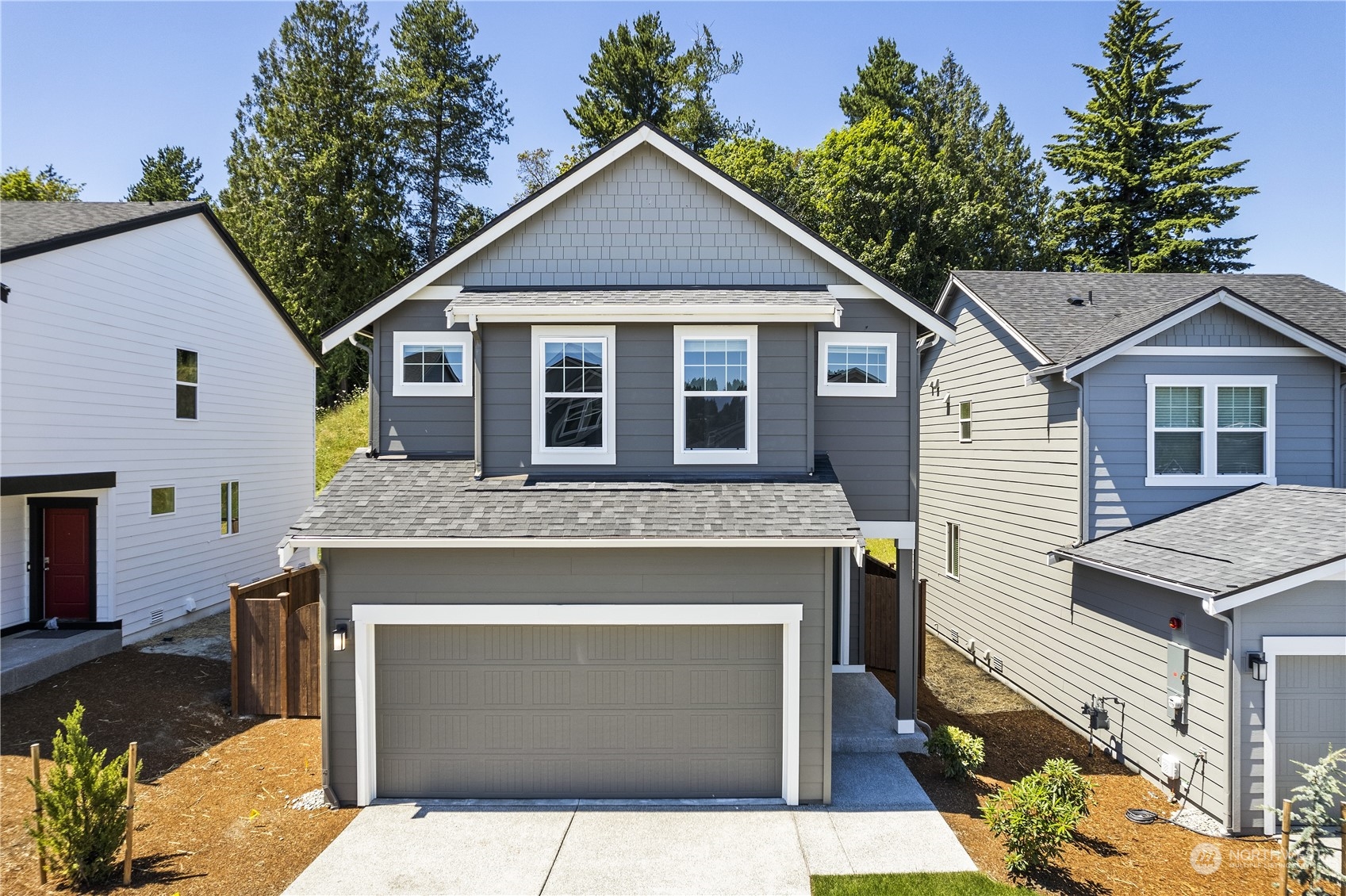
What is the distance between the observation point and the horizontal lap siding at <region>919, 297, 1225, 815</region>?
8086 mm

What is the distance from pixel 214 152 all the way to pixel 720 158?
67.1ft

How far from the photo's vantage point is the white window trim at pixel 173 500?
12.8m

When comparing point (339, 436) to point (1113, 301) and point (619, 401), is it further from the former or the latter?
point (1113, 301)

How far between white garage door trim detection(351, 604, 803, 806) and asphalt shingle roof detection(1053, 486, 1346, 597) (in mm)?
4392

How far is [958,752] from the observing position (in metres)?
7.91

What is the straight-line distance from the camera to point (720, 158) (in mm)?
30172

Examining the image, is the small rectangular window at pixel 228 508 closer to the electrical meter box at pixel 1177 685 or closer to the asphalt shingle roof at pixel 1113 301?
the asphalt shingle roof at pixel 1113 301

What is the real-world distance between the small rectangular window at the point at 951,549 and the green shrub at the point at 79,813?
1356 centimetres

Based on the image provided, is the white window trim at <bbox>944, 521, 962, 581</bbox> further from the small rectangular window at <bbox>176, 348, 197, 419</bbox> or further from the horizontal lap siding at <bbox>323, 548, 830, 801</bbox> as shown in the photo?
the small rectangular window at <bbox>176, 348, 197, 419</bbox>

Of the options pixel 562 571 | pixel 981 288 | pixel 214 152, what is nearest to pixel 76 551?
pixel 562 571

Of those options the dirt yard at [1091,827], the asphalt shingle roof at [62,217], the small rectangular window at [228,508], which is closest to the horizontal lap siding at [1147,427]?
the dirt yard at [1091,827]

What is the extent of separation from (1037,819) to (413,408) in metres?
8.83

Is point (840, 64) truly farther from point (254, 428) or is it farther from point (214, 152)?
point (254, 428)

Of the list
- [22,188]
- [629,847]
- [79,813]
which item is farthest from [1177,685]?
[22,188]
